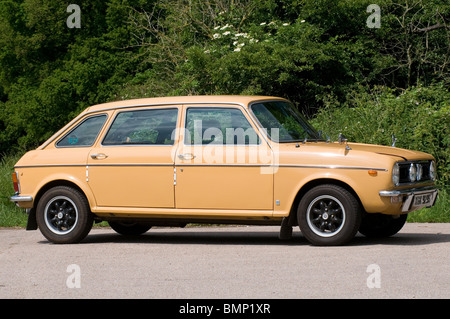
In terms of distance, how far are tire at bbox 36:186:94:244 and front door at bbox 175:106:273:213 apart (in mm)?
1349

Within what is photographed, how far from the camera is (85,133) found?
1151 cm

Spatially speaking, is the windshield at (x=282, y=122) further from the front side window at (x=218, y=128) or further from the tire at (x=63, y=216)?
the tire at (x=63, y=216)

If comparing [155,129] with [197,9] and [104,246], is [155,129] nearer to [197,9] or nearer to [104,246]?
[104,246]

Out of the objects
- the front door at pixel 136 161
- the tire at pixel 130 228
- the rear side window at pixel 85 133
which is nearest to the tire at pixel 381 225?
the front door at pixel 136 161

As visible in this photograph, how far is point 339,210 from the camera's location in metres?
9.95

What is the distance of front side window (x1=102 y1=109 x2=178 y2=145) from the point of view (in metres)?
10.9

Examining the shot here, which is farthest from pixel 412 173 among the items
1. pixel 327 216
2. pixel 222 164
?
pixel 222 164

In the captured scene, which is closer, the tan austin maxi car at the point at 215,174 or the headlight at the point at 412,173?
the tan austin maxi car at the point at 215,174

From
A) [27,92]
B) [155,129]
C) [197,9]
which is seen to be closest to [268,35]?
[197,9]

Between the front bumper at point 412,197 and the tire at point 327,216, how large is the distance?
0.41m

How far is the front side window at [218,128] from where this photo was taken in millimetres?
10469

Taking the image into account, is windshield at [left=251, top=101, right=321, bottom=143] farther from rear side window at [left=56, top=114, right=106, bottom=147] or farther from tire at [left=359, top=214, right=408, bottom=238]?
rear side window at [left=56, top=114, right=106, bottom=147]

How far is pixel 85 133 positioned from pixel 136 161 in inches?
41.1

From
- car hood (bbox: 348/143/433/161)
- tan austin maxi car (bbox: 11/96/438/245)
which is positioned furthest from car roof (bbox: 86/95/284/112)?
car hood (bbox: 348/143/433/161)
